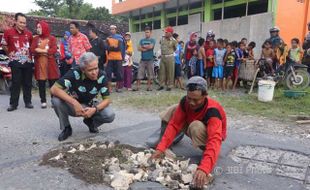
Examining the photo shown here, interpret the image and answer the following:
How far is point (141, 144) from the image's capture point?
4.37 meters

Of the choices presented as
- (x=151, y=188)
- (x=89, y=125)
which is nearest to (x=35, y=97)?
(x=89, y=125)

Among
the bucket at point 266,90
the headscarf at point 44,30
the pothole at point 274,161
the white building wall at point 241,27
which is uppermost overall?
the white building wall at point 241,27

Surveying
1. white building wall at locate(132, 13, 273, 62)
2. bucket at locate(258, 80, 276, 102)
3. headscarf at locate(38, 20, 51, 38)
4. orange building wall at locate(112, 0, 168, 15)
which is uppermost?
orange building wall at locate(112, 0, 168, 15)

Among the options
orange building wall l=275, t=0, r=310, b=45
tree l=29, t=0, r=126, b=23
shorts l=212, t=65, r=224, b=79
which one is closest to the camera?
shorts l=212, t=65, r=224, b=79

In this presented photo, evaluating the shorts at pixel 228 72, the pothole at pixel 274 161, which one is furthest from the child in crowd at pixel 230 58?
the pothole at pixel 274 161

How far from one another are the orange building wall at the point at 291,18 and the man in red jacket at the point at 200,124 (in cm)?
989

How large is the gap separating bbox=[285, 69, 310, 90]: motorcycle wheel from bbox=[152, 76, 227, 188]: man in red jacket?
5.82 m

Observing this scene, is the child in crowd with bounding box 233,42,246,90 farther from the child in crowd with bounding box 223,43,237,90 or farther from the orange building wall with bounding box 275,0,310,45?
the orange building wall with bounding box 275,0,310,45

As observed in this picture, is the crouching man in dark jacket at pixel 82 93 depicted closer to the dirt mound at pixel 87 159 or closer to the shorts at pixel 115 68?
the dirt mound at pixel 87 159

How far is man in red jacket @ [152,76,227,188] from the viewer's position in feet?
9.72

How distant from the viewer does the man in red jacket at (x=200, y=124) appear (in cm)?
296

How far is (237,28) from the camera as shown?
45.1ft

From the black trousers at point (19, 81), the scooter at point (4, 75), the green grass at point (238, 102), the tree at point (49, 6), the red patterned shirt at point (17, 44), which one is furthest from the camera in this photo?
the tree at point (49, 6)

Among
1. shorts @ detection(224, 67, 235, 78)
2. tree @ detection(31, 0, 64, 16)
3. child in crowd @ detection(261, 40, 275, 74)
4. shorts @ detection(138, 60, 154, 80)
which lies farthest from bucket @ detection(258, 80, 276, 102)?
tree @ detection(31, 0, 64, 16)
